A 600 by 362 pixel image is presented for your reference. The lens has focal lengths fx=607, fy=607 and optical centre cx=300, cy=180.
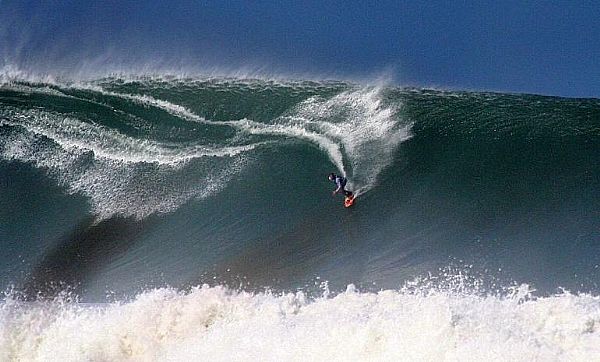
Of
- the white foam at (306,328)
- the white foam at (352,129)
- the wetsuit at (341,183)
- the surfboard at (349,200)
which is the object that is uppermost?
the white foam at (352,129)

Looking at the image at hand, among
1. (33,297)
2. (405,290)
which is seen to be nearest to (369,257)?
(405,290)

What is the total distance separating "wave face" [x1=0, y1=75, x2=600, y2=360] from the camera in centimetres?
695

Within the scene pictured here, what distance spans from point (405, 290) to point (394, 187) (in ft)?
4.64

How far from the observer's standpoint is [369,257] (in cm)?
756

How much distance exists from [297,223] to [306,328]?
1505 mm

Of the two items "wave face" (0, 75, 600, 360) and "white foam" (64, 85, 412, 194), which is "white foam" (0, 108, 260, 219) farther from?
"white foam" (64, 85, 412, 194)

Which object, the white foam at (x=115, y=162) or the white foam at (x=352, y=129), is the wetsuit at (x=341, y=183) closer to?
the white foam at (x=352, y=129)

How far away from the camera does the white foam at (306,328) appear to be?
6.43 meters

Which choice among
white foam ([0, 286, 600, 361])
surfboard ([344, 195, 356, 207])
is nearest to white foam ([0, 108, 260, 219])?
white foam ([0, 286, 600, 361])

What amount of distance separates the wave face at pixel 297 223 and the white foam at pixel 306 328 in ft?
0.08

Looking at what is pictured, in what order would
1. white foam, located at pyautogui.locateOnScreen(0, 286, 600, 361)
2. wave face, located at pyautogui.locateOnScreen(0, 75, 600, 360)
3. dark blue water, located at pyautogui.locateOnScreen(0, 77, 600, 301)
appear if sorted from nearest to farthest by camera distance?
white foam, located at pyautogui.locateOnScreen(0, 286, 600, 361) → wave face, located at pyautogui.locateOnScreen(0, 75, 600, 360) → dark blue water, located at pyautogui.locateOnScreen(0, 77, 600, 301)

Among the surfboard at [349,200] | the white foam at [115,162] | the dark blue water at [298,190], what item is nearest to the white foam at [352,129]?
the dark blue water at [298,190]

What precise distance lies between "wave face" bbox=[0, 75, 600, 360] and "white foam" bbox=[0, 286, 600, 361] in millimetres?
24

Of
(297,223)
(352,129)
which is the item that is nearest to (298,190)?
(297,223)
